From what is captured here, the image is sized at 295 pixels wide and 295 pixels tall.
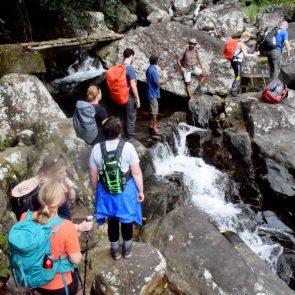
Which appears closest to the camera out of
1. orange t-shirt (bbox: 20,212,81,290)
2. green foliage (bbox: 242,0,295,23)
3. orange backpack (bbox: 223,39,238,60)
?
orange t-shirt (bbox: 20,212,81,290)

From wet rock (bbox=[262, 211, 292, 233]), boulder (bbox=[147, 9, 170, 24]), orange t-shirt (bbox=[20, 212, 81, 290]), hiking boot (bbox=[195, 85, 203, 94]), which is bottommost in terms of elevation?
wet rock (bbox=[262, 211, 292, 233])

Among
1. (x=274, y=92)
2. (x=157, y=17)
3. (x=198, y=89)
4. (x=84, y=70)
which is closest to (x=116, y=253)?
(x=274, y=92)

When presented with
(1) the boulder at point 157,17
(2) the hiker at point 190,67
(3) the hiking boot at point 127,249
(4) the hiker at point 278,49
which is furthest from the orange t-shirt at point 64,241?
(1) the boulder at point 157,17

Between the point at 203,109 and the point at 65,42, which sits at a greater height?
the point at 65,42

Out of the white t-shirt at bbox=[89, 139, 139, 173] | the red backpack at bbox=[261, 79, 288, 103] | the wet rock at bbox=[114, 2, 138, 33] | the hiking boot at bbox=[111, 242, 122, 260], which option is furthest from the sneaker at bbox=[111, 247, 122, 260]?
the wet rock at bbox=[114, 2, 138, 33]

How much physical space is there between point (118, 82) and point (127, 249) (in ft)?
11.0

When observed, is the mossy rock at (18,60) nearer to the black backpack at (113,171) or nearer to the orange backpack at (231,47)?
the orange backpack at (231,47)

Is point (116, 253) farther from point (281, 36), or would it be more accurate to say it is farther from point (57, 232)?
point (281, 36)

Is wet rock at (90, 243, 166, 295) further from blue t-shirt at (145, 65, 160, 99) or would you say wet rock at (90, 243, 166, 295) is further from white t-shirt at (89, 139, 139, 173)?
blue t-shirt at (145, 65, 160, 99)

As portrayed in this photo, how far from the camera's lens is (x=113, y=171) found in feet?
12.6

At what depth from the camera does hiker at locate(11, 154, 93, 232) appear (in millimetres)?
3465

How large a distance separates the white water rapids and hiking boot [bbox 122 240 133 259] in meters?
3.16

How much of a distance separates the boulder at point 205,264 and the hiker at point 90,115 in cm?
193

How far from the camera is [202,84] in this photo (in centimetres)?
1105
